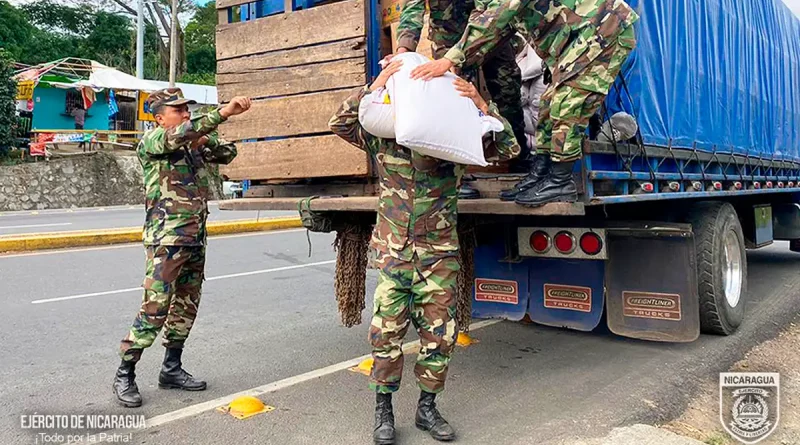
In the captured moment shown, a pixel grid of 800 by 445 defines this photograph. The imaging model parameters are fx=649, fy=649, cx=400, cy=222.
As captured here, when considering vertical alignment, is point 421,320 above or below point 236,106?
below

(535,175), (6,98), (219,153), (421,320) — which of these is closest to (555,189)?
(535,175)

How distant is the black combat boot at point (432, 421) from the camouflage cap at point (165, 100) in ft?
6.76

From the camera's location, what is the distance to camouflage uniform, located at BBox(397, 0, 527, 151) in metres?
3.58

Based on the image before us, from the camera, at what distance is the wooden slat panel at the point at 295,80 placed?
3830mm

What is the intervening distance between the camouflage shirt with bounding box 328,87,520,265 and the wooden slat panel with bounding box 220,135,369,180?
731mm

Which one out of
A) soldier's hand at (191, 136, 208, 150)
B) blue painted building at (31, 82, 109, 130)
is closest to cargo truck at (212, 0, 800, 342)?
soldier's hand at (191, 136, 208, 150)

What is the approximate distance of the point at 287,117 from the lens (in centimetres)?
407

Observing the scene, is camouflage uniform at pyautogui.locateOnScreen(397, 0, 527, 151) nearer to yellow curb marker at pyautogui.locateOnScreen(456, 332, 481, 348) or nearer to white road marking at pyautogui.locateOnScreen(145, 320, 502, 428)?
yellow curb marker at pyautogui.locateOnScreen(456, 332, 481, 348)

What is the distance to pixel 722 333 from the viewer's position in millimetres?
4680

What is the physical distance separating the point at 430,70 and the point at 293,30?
5.04ft

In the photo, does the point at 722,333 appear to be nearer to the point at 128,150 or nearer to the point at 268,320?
the point at 268,320

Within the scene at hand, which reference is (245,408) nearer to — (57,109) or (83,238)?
(83,238)

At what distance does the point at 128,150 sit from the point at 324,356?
71.0 ft

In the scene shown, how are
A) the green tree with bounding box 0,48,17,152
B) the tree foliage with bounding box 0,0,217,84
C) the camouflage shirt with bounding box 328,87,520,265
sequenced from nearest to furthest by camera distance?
the camouflage shirt with bounding box 328,87,520,265 < the green tree with bounding box 0,48,17,152 < the tree foliage with bounding box 0,0,217,84
